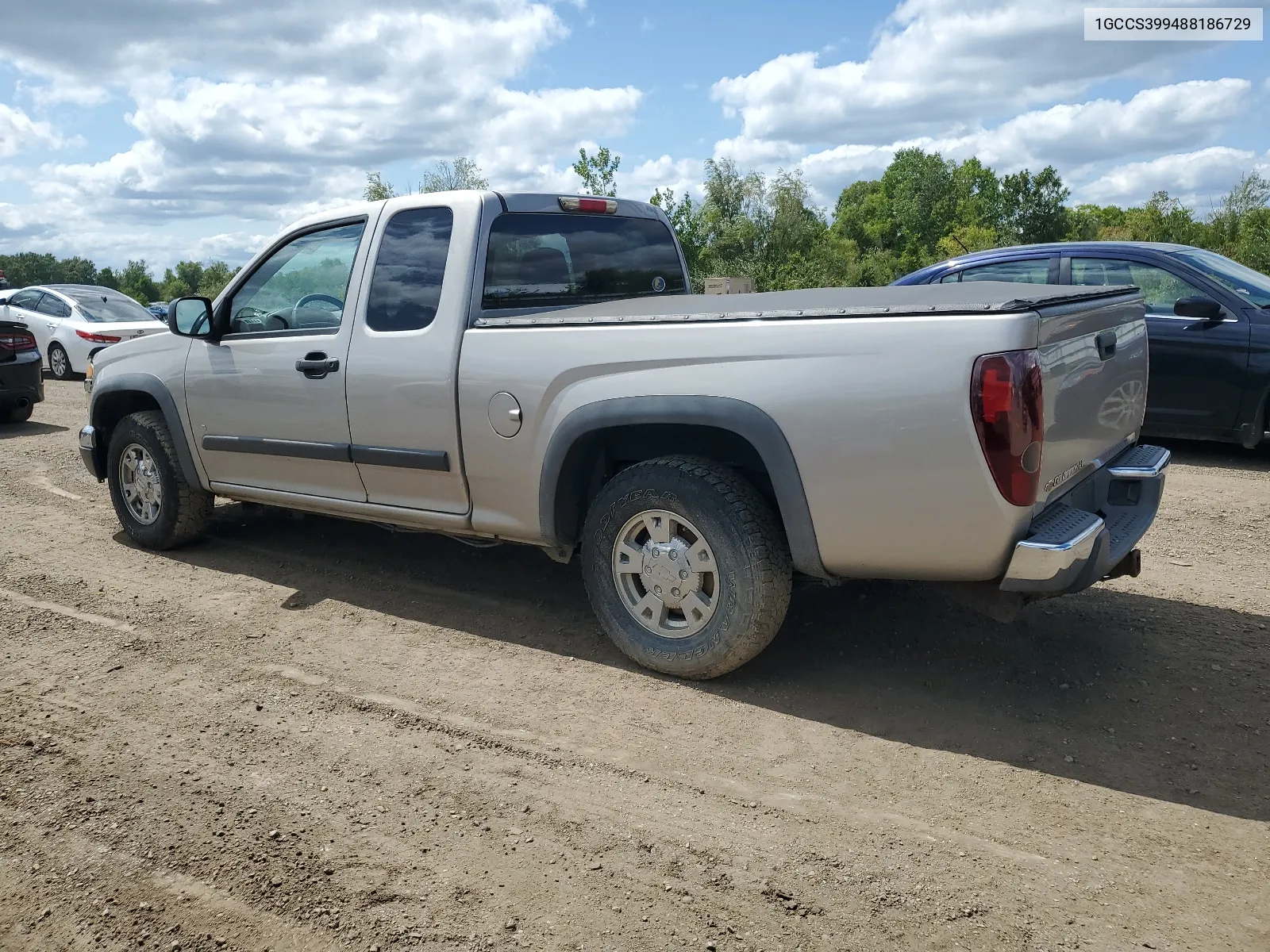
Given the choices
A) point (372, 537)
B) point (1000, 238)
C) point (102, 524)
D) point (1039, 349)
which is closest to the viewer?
point (1039, 349)

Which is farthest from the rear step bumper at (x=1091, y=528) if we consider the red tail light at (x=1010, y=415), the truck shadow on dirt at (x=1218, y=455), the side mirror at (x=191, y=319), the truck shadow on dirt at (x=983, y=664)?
the side mirror at (x=191, y=319)

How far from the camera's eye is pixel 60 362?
53.8ft

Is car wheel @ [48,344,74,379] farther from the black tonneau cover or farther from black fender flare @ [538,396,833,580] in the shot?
black fender flare @ [538,396,833,580]

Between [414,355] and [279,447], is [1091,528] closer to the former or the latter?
[414,355]

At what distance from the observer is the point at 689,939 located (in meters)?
2.59

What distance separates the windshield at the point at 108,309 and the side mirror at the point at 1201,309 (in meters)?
14.6

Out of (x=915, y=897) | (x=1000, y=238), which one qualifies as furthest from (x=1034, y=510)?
(x=1000, y=238)

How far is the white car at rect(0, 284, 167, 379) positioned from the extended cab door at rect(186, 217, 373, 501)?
11.3 metres

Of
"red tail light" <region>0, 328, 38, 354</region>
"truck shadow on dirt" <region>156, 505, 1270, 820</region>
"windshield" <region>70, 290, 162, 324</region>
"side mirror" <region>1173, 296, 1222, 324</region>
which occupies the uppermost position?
"windshield" <region>70, 290, 162, 324</region>

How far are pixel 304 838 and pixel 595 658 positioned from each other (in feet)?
5.36

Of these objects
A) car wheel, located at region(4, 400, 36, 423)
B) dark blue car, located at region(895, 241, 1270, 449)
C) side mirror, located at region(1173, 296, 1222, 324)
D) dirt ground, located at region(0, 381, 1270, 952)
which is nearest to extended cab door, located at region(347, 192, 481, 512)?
dirt ground, located at region(0, 381, 1270, 952)

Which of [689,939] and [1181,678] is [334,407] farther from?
[1181,678]

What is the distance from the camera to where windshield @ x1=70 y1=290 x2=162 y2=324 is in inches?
646

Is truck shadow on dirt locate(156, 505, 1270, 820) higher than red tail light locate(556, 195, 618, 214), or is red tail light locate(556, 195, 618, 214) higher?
red tail light locate(556, 195, 618, 214)
